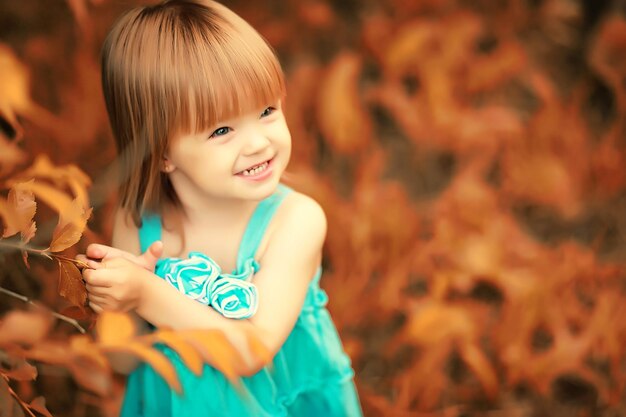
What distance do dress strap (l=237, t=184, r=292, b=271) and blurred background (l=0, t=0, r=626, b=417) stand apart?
0.44 m

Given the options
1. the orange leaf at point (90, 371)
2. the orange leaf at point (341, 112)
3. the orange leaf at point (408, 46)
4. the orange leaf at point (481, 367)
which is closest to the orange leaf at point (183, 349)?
the orange leaf at point (90, 371)

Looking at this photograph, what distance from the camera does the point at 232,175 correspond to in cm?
94

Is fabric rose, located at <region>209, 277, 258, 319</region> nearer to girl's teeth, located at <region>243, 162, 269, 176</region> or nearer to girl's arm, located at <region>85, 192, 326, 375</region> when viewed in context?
girl's arm, located at <region>85, 192, 326, 375</region>

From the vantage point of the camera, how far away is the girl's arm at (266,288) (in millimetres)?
900

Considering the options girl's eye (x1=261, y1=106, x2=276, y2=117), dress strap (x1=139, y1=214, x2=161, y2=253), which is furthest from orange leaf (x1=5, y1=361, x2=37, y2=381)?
girl's eye (x1=261, y1=106, x2=276, y2=117)

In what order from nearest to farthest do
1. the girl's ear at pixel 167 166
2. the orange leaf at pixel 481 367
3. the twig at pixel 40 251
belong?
the twig at pixel 40 251 < the girl's ear at pixel 167 166 < the orange leaf at pixel 481 367

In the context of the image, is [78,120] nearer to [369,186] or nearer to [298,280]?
[369,186]

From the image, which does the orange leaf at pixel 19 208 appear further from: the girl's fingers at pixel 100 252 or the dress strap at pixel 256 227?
the dress strap at pixel 256 227

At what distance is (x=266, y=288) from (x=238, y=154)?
0.18 metres

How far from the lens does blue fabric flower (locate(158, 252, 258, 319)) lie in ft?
3.11

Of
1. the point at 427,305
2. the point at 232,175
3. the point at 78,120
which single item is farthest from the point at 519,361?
the point at 78,120

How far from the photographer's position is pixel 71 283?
0.82m

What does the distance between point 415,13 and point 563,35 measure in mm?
493

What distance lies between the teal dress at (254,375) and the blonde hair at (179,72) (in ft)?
0.50
